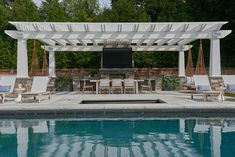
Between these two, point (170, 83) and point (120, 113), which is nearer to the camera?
point (120, 113)

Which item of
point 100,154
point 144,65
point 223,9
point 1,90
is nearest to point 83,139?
point 100,154

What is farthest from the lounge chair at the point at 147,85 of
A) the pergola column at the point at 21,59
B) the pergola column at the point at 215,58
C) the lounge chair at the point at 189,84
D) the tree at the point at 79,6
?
the tree at the point at 79,6

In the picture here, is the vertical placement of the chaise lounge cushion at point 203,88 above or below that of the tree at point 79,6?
below

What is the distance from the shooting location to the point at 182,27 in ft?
57.8

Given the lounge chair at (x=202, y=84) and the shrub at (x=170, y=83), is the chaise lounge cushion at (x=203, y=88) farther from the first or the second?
the shrub at (x=170, y=83)

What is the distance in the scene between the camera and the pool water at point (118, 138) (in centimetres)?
717

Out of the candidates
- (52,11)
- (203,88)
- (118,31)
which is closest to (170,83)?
(118,31)

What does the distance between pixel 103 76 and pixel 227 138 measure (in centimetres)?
1376

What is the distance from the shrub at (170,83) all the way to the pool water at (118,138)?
10.5m

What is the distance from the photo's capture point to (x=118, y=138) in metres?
8.73

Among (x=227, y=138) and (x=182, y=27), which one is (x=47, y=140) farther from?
(x=182, y=27)

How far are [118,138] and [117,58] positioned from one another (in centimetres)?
1393

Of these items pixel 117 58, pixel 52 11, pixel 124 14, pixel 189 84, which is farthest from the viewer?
pixel 124 14

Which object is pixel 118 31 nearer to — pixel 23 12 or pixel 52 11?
pixel 52 11
